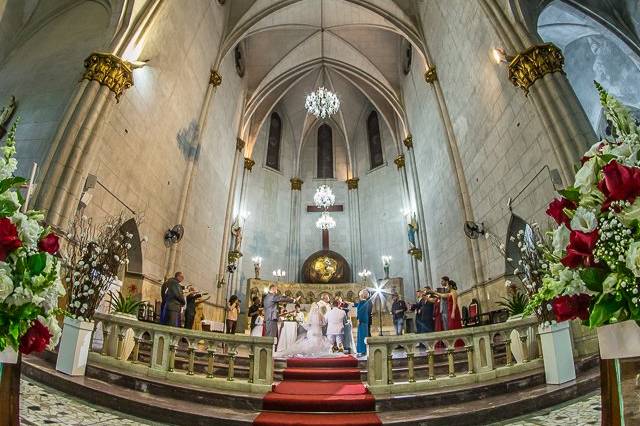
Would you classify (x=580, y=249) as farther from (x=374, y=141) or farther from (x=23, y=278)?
(x=374, y=141)

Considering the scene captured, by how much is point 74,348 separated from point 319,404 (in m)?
3.21

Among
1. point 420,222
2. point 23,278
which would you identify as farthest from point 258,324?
point 23,278

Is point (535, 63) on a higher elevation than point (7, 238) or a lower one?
higher

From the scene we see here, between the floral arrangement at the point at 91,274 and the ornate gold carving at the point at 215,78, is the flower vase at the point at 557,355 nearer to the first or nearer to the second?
the floral arrangement at the point at 91,274

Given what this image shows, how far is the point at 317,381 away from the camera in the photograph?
6184 mm

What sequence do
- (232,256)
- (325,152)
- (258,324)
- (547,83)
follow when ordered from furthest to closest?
(325,152)
(232,256)
(258,324)
(547,83)

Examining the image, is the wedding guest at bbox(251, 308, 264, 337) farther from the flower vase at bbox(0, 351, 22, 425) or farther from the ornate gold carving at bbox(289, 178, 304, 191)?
the ornate gold carving at bbox(289, 178, 304, 191)

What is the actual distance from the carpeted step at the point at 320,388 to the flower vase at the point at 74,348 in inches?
103

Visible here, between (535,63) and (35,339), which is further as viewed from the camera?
(535,63)

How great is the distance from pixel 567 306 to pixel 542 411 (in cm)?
306

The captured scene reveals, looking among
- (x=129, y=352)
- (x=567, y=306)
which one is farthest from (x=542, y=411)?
(x=129, y=352)

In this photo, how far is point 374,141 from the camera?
75.3ft

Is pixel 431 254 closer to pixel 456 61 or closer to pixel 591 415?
pixel 456 61

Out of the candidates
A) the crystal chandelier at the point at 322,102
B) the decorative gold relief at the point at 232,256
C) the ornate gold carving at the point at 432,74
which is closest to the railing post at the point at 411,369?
the crystal chandelier at the point at 322,102
